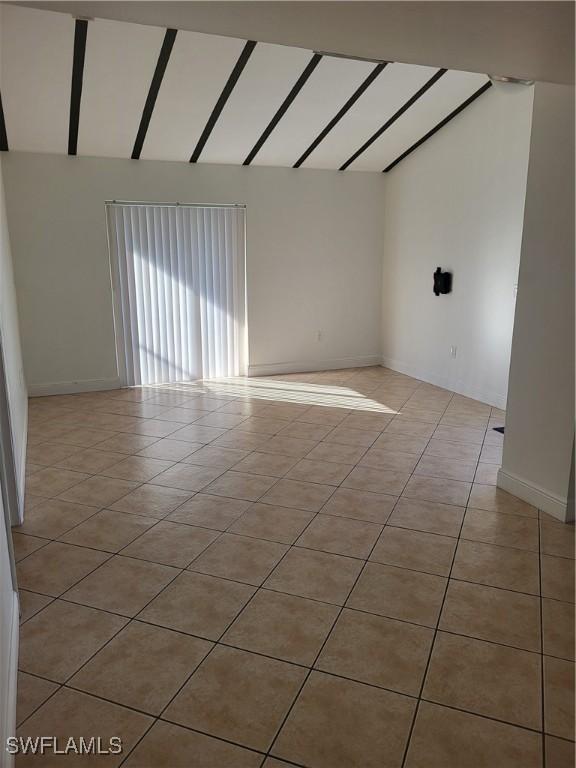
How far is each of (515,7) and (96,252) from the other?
4855 mm

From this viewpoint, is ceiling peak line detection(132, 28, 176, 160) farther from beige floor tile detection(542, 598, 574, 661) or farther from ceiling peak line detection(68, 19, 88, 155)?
beige floor tile detection(542, 598, 574, 661)

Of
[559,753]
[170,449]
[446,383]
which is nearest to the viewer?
[559,753]

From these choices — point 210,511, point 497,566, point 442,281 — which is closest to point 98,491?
point 210,511

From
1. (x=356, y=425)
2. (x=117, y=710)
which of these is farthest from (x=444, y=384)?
(x=117, y=710)

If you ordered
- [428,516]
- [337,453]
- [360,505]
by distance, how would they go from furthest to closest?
[337,453] < [360,505] < [428,516]

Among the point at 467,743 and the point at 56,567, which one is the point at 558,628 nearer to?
the point at 467,743

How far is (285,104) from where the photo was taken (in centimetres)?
530

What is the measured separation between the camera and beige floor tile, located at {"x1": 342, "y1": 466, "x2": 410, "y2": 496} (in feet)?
12.1

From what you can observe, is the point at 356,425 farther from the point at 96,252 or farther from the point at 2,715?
the point at 2,715

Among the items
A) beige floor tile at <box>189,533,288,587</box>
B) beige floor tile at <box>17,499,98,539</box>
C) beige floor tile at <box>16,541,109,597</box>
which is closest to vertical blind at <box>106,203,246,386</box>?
beige floor tile at <box>17,499,98,539</box>

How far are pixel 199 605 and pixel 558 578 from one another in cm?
167

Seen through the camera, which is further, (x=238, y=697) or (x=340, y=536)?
(x=340, y=536)

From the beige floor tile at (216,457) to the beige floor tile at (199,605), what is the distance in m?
1.42

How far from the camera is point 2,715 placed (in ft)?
5.60
